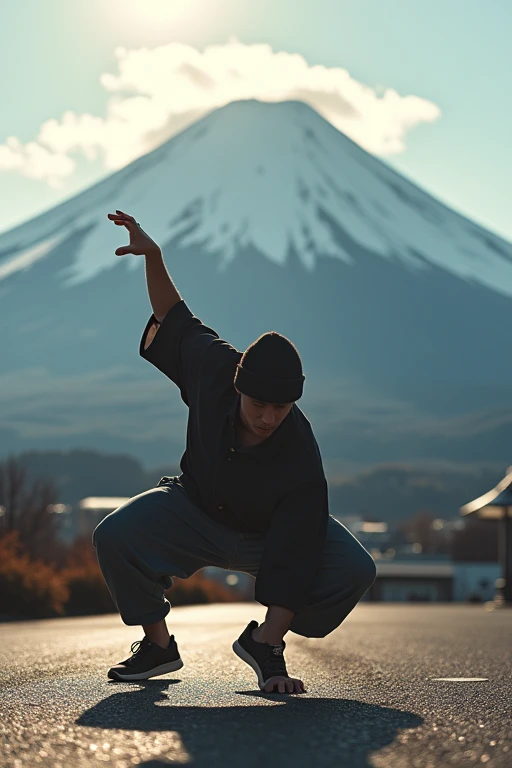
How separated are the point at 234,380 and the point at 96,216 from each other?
530 ft

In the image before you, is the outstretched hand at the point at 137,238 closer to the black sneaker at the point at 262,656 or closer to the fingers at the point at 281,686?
the black sneaker at the point at 262,656

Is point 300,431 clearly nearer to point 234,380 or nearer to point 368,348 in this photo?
point 234,380

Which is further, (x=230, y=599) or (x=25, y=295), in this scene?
(x=25, y=295)

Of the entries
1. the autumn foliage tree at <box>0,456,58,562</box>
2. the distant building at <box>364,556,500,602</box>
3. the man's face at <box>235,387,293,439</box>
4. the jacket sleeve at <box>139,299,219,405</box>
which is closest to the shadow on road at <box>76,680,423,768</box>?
the man's face at <box>235,387,293,439</box>

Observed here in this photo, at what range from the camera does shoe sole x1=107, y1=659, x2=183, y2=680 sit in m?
3.17

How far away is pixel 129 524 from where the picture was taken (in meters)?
3.17

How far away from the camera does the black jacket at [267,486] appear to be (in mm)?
3014

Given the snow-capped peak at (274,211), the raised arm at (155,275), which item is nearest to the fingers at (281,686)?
the raised arm at (155,275)

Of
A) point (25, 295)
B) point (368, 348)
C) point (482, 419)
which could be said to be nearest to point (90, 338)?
point (25, 295)

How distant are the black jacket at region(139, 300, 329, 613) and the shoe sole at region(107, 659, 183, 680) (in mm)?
398

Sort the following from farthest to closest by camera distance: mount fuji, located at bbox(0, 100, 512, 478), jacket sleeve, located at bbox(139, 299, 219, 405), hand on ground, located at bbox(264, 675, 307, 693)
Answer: mount fuji, located at bbox(0, 100, 512, 478), jacket sleeve, located at bbox(139, 299, 219, 405), hand on ground, located at bbox(264, 675, 307, 693)

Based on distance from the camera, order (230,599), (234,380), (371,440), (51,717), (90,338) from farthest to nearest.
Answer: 1. (90,338)
2. (371,440)
3. (230,599)
4. (234,380)
5. (51,717)

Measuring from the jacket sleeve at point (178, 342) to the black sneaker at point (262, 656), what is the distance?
68 cm

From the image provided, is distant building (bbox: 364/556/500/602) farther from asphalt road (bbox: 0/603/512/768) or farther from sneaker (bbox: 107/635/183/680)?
sneaker (bbox: 107/635/183/680)
